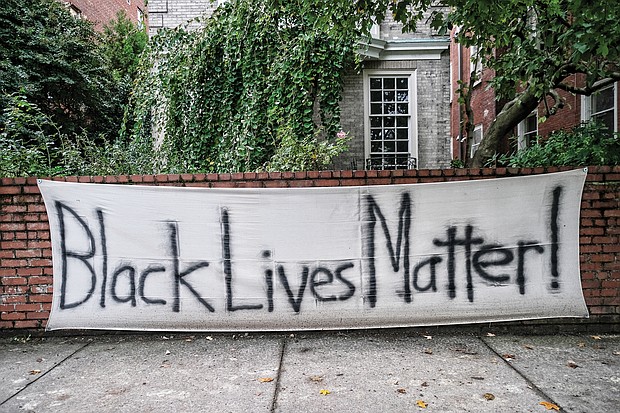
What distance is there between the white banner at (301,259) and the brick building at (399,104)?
18.5ft

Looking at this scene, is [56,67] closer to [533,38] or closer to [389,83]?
[389,83]

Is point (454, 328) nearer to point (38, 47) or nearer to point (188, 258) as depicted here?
point (188, 258)

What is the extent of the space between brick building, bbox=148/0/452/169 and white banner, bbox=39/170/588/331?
5628mm

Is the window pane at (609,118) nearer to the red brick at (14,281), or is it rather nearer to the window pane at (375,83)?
the window pane at (375,83)

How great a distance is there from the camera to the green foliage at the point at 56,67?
11.9 metres

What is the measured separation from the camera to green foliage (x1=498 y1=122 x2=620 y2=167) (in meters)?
4.78

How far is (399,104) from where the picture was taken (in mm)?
10031

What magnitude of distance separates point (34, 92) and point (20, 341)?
33.9 feet

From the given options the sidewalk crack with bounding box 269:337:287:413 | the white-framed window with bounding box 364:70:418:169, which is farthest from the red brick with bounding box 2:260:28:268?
the white-framed window with bounding box 364:70:418:169

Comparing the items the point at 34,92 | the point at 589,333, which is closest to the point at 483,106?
the point at 589,333

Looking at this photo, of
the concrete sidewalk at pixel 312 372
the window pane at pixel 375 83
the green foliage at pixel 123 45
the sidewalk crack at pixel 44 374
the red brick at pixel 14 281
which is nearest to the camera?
the concrete sidewalk at pixel 312 372

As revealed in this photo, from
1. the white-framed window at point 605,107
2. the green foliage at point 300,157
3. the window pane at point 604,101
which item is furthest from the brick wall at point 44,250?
the window pane at point 604,101

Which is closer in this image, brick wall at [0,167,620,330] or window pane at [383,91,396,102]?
brick wall at [0,167,620,330]

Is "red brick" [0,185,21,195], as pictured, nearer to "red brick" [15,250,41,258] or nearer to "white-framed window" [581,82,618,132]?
"red brick" [15,250,41,258]
